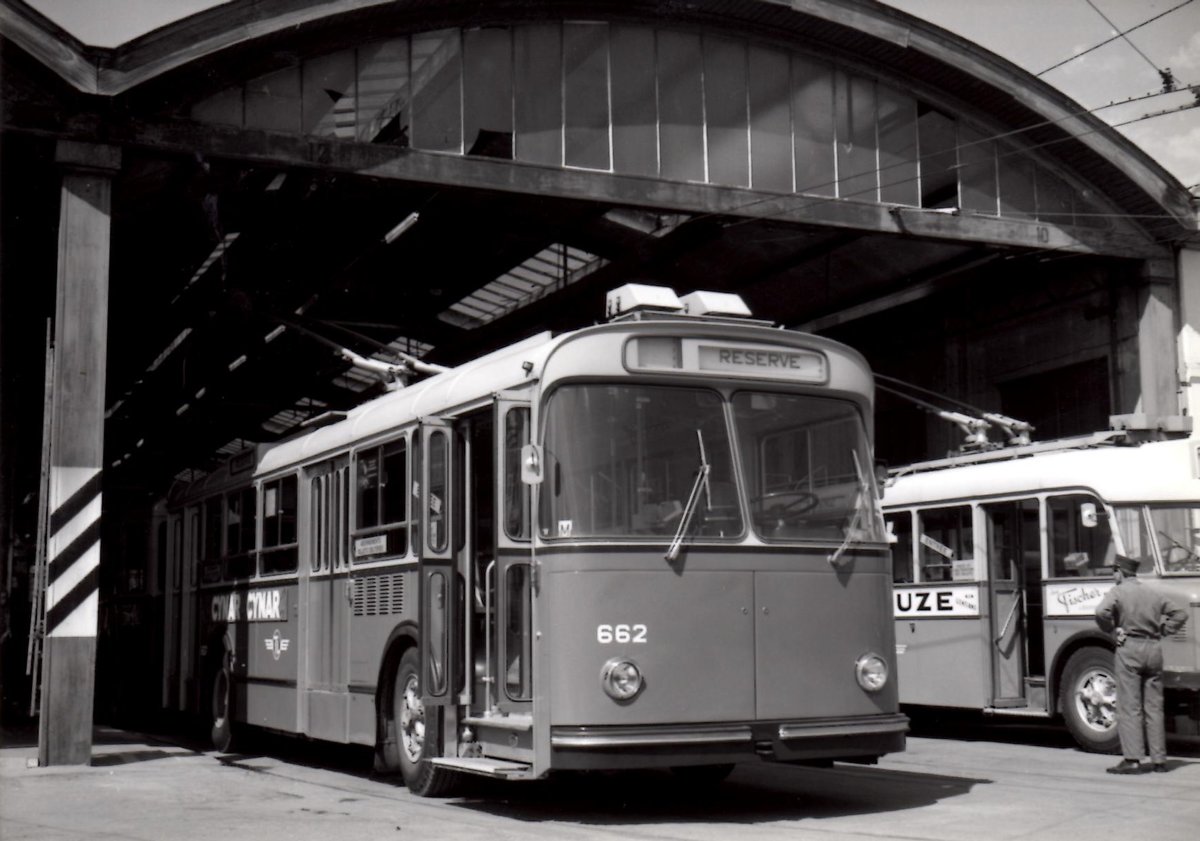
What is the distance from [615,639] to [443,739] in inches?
80.5

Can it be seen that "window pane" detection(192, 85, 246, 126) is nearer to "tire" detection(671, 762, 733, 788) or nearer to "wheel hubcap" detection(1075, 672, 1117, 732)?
"tire" detection(671, 762, 733, 788)

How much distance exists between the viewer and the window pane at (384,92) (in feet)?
56.4

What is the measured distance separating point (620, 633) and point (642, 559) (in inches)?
19.2

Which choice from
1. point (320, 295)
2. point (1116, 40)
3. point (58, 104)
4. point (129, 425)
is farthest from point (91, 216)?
point (129, 425)

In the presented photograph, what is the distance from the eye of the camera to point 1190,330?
70.9ft

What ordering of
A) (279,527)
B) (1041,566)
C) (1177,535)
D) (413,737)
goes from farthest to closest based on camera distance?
1. (1041,566)
2. (279,527)
3. (1177,535)
4. (413,737)

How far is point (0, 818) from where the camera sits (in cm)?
1035

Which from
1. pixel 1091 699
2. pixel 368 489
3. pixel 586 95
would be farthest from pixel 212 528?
pixel 1091 699

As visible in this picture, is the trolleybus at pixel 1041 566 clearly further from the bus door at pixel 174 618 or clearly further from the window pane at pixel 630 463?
the bus door at pixel 174 618

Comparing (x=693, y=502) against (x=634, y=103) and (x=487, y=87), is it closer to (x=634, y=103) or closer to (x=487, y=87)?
(x=487, y=87)

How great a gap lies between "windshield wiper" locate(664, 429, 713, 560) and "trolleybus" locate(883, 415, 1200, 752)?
19.7 ft

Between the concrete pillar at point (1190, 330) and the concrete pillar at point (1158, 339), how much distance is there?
0.10 meters

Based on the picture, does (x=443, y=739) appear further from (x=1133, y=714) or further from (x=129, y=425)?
(x=129, y=425)

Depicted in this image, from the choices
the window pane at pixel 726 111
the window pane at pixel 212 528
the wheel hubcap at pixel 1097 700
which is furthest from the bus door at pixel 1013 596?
the window pane at pixel 212 528
